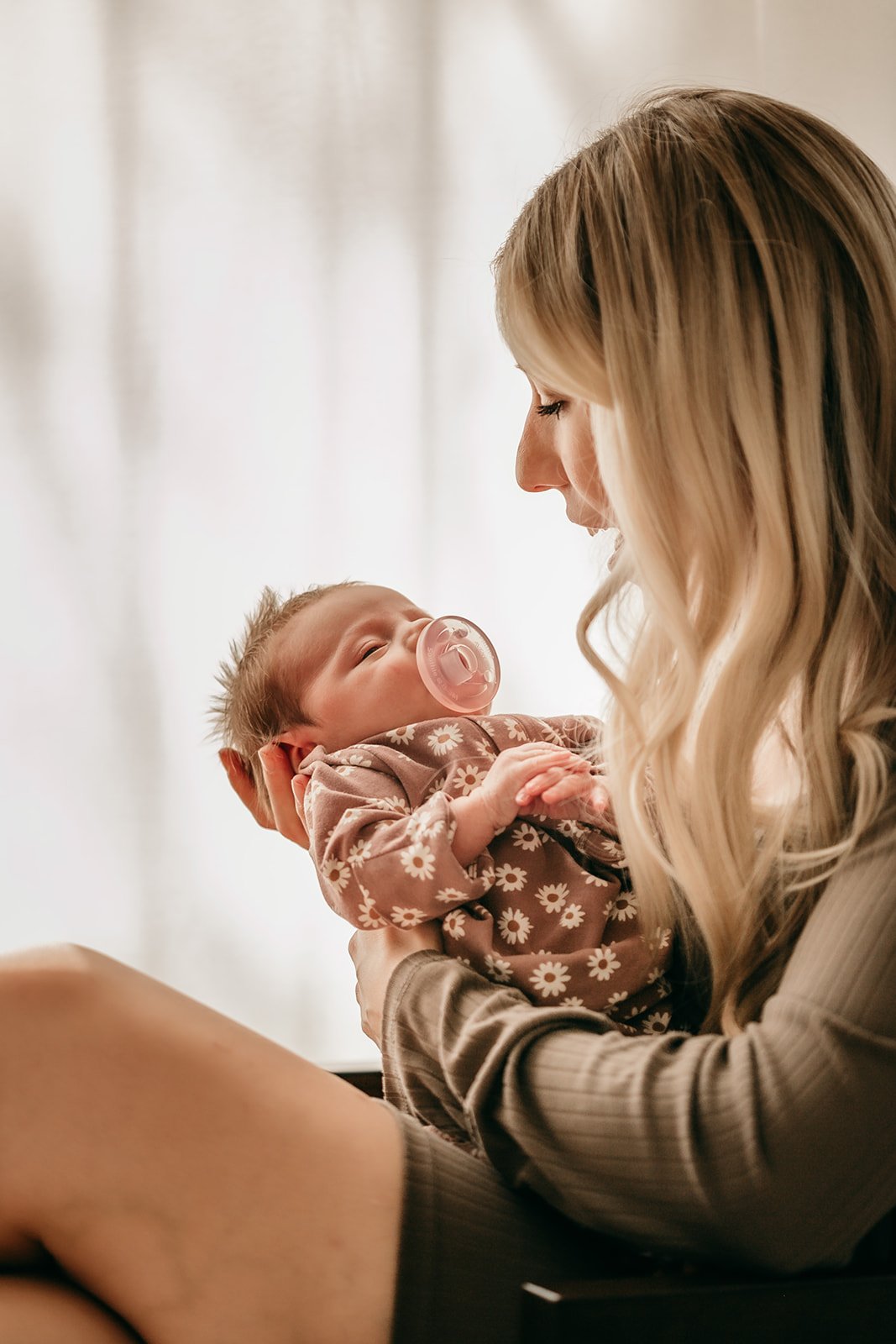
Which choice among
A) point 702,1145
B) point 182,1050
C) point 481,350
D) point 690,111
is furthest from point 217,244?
point 702,1145

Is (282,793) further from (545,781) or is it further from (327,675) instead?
(545,781)

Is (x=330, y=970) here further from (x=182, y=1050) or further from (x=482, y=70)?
(x=482, y=70)

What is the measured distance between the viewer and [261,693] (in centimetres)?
131

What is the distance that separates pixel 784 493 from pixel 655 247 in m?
0.22

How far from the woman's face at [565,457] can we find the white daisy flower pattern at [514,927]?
367 mm

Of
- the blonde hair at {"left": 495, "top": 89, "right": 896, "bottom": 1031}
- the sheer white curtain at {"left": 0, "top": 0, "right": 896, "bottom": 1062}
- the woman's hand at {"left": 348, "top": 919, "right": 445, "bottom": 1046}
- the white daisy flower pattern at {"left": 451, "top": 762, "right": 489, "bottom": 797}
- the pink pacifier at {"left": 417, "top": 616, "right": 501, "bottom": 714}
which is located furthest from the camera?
the sheer white curtain at {"left": 0, "top": 0, "right": 896, "bottom": 1062}

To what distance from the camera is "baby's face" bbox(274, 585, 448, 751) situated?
125 cm

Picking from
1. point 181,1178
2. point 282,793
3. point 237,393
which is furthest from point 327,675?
point 237,393

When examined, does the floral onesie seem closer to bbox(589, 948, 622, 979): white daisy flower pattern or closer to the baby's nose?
bbox(589, 948, 622, 979): white daisy flower pattern

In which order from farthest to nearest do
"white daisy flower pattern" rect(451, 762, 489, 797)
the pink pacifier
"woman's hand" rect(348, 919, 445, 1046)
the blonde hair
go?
the pink pacifier → "white daisy flower pattern" rect(451, 762, 489, 797) → "woman's hand" rect(348, 919, 445, 1046) → the blonde hair

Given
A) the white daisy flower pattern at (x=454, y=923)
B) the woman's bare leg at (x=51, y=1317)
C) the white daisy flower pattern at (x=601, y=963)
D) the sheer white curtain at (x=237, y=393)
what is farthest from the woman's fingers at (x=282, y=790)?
the sheer white curtain at (x=237, y=393)

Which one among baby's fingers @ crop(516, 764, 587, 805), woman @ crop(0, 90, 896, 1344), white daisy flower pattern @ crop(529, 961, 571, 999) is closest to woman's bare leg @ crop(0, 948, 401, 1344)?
woman @ crop(0, 90, 896, 1344)

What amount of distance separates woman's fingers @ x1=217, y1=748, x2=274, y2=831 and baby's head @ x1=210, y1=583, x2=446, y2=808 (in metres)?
0.01

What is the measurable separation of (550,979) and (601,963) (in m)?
0.05
